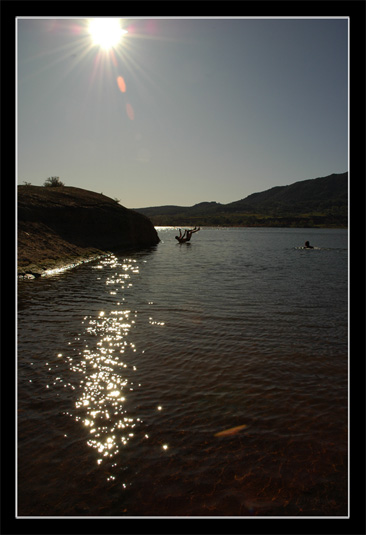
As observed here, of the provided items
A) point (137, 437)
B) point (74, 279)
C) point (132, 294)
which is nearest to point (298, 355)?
point (137, 437)

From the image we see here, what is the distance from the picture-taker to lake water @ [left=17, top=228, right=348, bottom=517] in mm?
3619

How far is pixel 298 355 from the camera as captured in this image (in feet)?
25.3

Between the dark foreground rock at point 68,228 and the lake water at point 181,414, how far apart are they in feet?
39.4

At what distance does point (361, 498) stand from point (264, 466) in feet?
5.61

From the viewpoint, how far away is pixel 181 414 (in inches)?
203

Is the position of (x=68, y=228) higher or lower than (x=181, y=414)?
higher

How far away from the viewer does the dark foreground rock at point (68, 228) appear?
73.6 feet

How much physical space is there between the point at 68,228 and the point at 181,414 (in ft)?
93.1

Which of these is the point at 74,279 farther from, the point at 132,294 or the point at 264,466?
the point at 264,466

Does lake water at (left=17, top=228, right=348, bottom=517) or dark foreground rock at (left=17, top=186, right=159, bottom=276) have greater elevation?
dark foreground rock at (left=17, top=186, right=159, bottom=276)

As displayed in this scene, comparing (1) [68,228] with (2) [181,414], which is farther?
(1) [68,228]

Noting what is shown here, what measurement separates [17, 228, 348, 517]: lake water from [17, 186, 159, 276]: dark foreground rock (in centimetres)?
1200

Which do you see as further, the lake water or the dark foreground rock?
the dark foreground rock

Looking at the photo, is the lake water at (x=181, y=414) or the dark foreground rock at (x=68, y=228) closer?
Answer: the lake water at (x=181, y=414)
